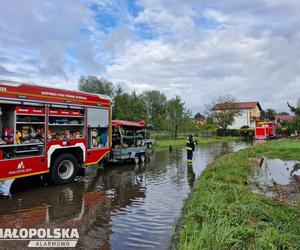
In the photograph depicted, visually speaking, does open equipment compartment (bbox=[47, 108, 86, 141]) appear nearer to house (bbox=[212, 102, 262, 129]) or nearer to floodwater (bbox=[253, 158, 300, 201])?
floodwater (bbox=[253, 158, 300, 201])

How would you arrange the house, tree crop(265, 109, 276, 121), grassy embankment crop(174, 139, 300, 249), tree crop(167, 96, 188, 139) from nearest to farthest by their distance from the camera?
grassy embankment crop(174, 139, 300, 249) → tree crop(167, 96, 188, 139) → the house → tree crop(265, 109, 276, 121)

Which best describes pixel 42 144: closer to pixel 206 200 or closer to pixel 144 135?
pixel 206 200

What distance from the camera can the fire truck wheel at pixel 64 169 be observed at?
445 inches

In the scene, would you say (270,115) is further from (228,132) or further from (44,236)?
(44,236)

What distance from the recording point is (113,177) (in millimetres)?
13406

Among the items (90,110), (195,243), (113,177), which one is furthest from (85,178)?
(195,243)

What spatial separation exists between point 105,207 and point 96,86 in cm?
4438

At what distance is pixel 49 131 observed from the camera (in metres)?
11.1

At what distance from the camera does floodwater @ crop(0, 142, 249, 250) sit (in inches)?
248

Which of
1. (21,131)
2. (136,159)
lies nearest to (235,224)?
(21,131)

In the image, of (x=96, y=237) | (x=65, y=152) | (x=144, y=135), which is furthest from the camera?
(x=144, y=135)

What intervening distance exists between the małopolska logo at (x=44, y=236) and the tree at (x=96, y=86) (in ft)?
148

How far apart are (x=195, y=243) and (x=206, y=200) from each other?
2274mm

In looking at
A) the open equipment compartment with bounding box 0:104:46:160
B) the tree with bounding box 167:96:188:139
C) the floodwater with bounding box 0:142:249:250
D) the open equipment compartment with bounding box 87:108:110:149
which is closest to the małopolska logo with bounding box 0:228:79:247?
the floodwater with bounding box 0:142:249:250
